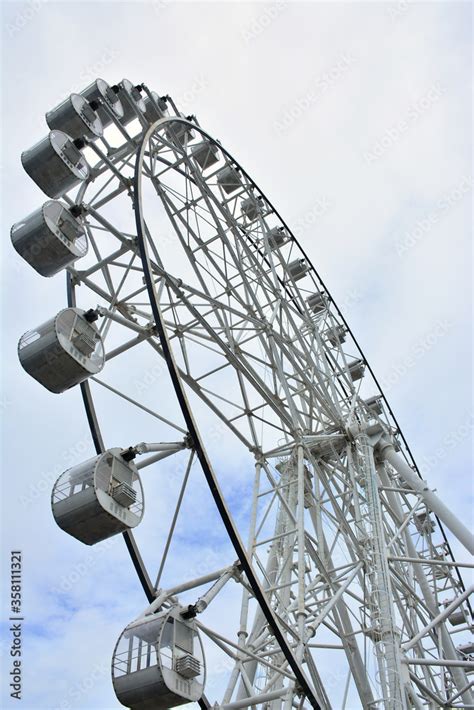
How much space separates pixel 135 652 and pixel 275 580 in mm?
5739

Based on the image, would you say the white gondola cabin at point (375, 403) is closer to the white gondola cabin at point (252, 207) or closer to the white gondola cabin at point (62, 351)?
the white gondola cabin at point (252, 207)

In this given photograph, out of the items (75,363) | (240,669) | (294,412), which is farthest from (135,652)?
(294,412)

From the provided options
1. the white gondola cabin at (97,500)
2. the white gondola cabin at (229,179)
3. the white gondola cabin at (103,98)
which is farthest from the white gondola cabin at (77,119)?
the white gondola cabin at (97,500)

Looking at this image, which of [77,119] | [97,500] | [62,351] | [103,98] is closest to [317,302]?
[103,98]

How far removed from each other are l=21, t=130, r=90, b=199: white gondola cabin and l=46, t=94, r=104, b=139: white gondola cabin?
2.03 feet

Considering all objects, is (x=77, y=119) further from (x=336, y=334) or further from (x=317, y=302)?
(x=336, y=334)

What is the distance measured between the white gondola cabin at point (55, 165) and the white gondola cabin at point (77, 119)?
62 cm

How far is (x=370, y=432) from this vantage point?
52.9ft

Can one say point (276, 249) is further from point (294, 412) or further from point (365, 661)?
point (365, 661)

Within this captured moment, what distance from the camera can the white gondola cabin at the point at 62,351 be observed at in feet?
35.4

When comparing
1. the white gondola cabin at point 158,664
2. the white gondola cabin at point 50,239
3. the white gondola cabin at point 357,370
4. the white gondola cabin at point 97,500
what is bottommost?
the white gondola cabin at point 158,664

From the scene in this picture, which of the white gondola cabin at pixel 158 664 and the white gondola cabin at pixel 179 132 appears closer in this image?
the white gondola cabin at pixel 158 664

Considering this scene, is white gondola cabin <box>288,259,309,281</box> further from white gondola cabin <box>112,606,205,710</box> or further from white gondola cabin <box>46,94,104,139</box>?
white gondola cabin <box>112,606,205,710</box>

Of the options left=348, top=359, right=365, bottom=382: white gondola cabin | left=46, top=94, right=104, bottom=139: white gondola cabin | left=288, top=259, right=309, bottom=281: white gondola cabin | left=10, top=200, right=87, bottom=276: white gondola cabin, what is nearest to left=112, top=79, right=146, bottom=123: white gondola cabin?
left=46, top=94, right=104, bottom=139: white gondola cabin
